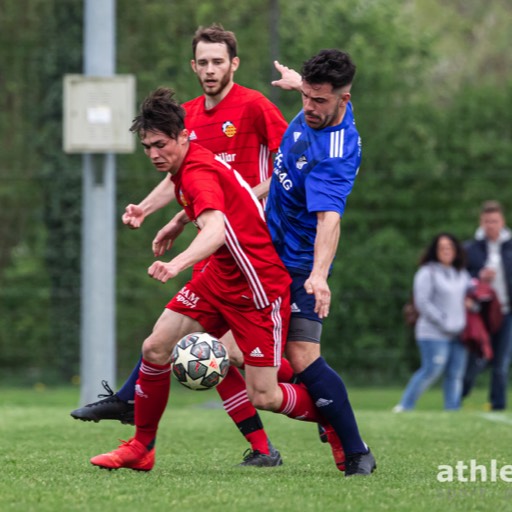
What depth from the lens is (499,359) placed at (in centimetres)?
1280

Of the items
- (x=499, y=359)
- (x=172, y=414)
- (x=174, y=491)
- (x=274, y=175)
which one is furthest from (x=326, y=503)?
(x=499, y=359)

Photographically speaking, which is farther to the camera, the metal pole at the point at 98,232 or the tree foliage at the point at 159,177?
the tree foliage at the point at 159,177

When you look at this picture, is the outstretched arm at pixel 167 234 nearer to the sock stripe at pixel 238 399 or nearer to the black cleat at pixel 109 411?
the black cleat at pixel 109 411

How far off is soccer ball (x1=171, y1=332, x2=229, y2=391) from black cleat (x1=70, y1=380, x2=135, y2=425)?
2.28 ft

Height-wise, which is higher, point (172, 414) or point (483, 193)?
point (483, 193)

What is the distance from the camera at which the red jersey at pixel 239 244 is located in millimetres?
5879

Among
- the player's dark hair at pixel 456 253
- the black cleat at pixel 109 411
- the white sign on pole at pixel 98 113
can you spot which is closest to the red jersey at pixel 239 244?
the black cleat at pixel 109 411

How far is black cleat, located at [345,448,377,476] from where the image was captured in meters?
5.99

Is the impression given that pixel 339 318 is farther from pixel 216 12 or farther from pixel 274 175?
pixel 274 175

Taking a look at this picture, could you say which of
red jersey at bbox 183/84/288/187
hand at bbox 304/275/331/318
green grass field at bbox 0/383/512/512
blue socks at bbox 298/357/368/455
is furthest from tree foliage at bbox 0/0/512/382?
hand at bbox 304/275/331/318

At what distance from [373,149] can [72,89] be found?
5.54 meters

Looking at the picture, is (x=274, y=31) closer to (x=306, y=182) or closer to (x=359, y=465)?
(x=306, y=182)

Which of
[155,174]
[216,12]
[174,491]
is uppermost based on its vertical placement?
[216,12]

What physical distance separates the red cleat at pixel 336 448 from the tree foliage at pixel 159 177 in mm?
9135
